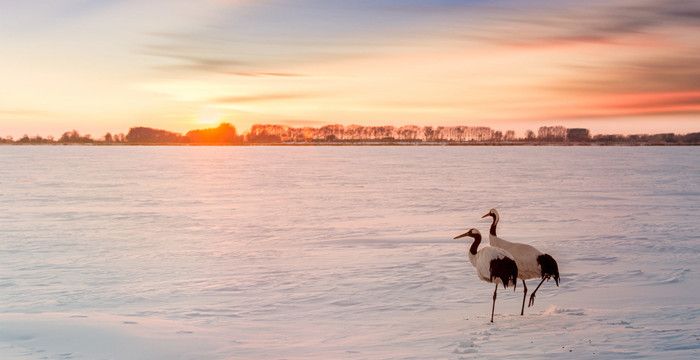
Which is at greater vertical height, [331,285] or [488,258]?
[488,258]

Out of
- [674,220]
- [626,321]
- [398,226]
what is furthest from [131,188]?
[626,321]

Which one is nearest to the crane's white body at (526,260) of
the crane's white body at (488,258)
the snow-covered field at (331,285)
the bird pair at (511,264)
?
the bird pair at (511,264)

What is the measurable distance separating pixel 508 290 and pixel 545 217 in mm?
12144

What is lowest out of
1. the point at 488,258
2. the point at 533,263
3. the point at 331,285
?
the point at 331,285

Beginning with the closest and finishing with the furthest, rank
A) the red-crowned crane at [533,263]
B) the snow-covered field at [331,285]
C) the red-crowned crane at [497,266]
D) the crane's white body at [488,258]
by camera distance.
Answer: the snow-covered field at [331,285]
the red-crowned crane at [497,266]
the crane's white body at [488,258]
the red-crowned crane at [533,263]

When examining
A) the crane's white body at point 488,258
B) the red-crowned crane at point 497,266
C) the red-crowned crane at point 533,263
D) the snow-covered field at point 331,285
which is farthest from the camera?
the red-crowned crane at point 533,263

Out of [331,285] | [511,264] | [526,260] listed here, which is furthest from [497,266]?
[331,285]

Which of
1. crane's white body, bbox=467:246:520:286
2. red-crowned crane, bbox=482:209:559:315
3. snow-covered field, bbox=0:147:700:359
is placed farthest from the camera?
red-crowned crane, bbox=482:209:559:315

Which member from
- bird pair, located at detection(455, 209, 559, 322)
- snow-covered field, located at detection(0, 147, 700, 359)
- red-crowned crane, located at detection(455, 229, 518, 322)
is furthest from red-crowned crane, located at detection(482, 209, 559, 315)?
snow-covered field, located at detection(0, 147, 700, 359)

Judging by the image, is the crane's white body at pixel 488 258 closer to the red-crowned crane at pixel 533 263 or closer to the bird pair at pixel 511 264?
the bird pair at pixel 511 264

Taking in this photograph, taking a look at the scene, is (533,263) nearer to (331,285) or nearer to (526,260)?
(526,260)

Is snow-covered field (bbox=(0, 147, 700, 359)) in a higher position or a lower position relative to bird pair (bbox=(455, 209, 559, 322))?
lower

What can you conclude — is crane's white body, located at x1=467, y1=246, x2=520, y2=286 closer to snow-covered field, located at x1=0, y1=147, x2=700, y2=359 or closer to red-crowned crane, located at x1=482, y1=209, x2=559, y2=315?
red-crowned crane, located at x1=482, y1=209, x2=559, y2=315

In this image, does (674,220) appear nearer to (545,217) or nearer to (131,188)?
(545,217)
